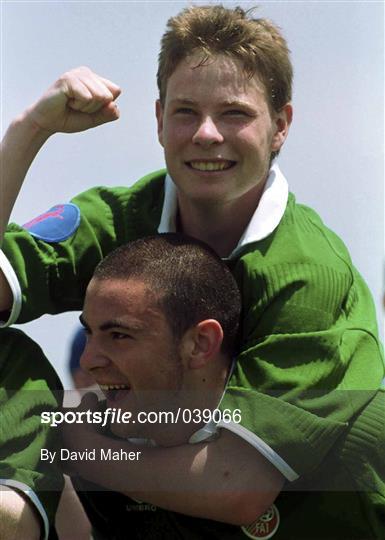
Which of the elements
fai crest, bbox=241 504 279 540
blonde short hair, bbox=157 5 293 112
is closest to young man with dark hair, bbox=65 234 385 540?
fai crest, bbox=241 504 279 540

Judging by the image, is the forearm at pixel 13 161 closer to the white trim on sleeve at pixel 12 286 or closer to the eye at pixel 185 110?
the white trim on sleeve at pixel 12 286

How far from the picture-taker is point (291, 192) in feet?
3.61

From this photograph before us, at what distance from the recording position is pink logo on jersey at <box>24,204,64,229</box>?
3.51ft

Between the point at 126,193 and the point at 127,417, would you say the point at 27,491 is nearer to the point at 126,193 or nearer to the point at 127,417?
the point at 127,417

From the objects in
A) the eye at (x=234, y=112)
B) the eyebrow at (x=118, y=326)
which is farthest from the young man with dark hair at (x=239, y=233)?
the eyebrow at (x=118, y=326)

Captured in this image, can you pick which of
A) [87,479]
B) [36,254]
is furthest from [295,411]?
[36,254]

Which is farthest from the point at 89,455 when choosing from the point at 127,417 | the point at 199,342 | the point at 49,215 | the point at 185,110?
the point at 185,110

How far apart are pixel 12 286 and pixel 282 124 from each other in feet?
1.18

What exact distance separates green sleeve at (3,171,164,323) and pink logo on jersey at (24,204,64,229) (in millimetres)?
18

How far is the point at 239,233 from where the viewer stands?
1.09 metres

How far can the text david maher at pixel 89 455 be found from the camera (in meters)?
0.96

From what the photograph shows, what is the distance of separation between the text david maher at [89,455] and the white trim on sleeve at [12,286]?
145 mm

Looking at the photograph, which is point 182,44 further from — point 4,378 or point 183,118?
point 4,378

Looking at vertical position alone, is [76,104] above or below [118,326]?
above
